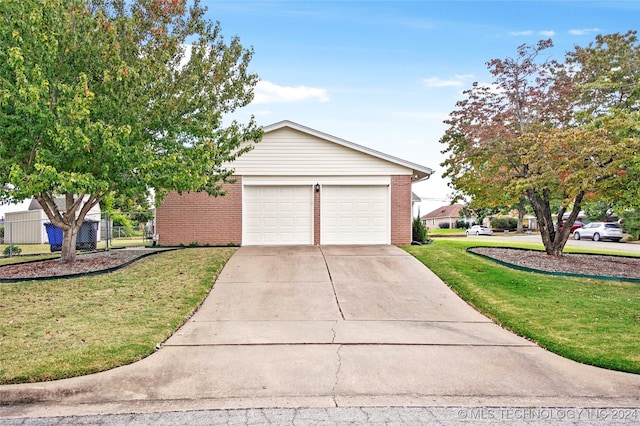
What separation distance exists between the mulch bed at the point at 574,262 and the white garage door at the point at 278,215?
19.4 feet

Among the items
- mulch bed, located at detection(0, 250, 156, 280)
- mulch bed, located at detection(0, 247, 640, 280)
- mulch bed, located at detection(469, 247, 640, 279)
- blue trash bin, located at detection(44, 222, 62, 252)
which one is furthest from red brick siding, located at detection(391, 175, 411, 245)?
blue trash bin, located at detection(44, 222, 62, 252)

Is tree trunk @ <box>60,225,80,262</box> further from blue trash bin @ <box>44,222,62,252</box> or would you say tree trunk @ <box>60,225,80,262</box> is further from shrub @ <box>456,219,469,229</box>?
shrub @ <box>456,219,469,229</box>

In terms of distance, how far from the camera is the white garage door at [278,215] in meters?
16.4

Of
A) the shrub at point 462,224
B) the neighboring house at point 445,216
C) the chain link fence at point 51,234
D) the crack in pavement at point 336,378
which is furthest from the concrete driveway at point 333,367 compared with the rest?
the neighboring house at point 445,216

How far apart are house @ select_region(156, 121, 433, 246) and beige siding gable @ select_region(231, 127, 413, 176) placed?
3 centimetres

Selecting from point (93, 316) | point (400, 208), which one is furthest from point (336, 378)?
point (400, 208)

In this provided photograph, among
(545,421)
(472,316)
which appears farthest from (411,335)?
(545,421)

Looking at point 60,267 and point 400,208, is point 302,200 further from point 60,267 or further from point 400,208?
point 60,267

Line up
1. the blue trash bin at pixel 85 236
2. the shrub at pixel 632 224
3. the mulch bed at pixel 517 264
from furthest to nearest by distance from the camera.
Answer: the shrub at pixel 632 224, the blue trash bin at pixel 85 236, the mulch bed at pixel 517 264

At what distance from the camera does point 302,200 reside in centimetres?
1648

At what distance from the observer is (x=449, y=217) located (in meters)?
68.6

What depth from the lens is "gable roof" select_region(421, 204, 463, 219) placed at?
221 feet

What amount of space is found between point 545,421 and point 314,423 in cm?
210

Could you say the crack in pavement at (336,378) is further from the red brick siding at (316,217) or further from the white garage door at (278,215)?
the white garage door at (278,215)
